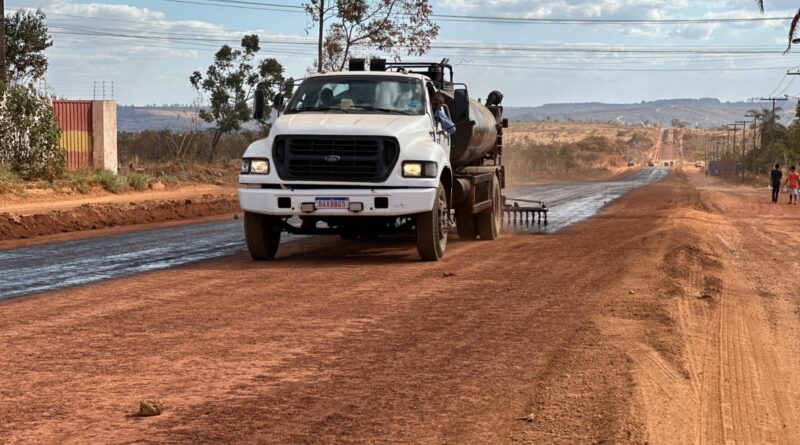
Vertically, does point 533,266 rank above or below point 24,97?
below

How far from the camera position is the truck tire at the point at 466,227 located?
16938 mm

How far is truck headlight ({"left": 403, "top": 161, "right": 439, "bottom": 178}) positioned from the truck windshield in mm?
1196

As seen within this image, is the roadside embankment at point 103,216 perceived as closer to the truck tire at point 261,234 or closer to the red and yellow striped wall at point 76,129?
the red and yellow striped wall at point 76,129

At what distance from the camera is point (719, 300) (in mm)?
10492

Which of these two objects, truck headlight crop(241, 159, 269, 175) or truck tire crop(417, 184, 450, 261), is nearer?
truck headlight crop(241, 159, 269, 175)

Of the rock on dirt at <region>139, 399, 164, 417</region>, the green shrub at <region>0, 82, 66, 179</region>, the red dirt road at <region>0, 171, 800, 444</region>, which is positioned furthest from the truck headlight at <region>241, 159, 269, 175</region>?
the green shrub at <region>0, 82, 66, 179</region>

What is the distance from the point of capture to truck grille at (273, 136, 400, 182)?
12383mm

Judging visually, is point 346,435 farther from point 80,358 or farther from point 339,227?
point 339,227

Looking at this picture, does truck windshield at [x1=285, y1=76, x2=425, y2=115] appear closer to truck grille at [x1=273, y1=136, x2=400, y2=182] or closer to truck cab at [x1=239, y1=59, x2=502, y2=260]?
truck cab at [x1=239, y1=59, x2=502, y2=260]

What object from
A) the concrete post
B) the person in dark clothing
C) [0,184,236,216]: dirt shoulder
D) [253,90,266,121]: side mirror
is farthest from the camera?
the person in dark clothing

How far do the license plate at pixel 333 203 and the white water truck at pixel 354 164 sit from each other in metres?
0.01

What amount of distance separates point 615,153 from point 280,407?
470ft

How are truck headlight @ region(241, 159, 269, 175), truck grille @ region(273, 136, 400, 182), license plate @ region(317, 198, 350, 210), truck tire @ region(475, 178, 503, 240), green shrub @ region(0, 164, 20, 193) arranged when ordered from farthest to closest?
green shrub @ region(0, 164, 20, 193) < truck tire @ region(475, 178, 503, 240) < truck headlight @ region(241, 159, 269, 175) < truck grille @ region(273, 136, 400, 182) < license plate @ region(317, 198, 350, 210)

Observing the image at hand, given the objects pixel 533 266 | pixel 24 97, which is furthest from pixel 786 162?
pixel 533 266
